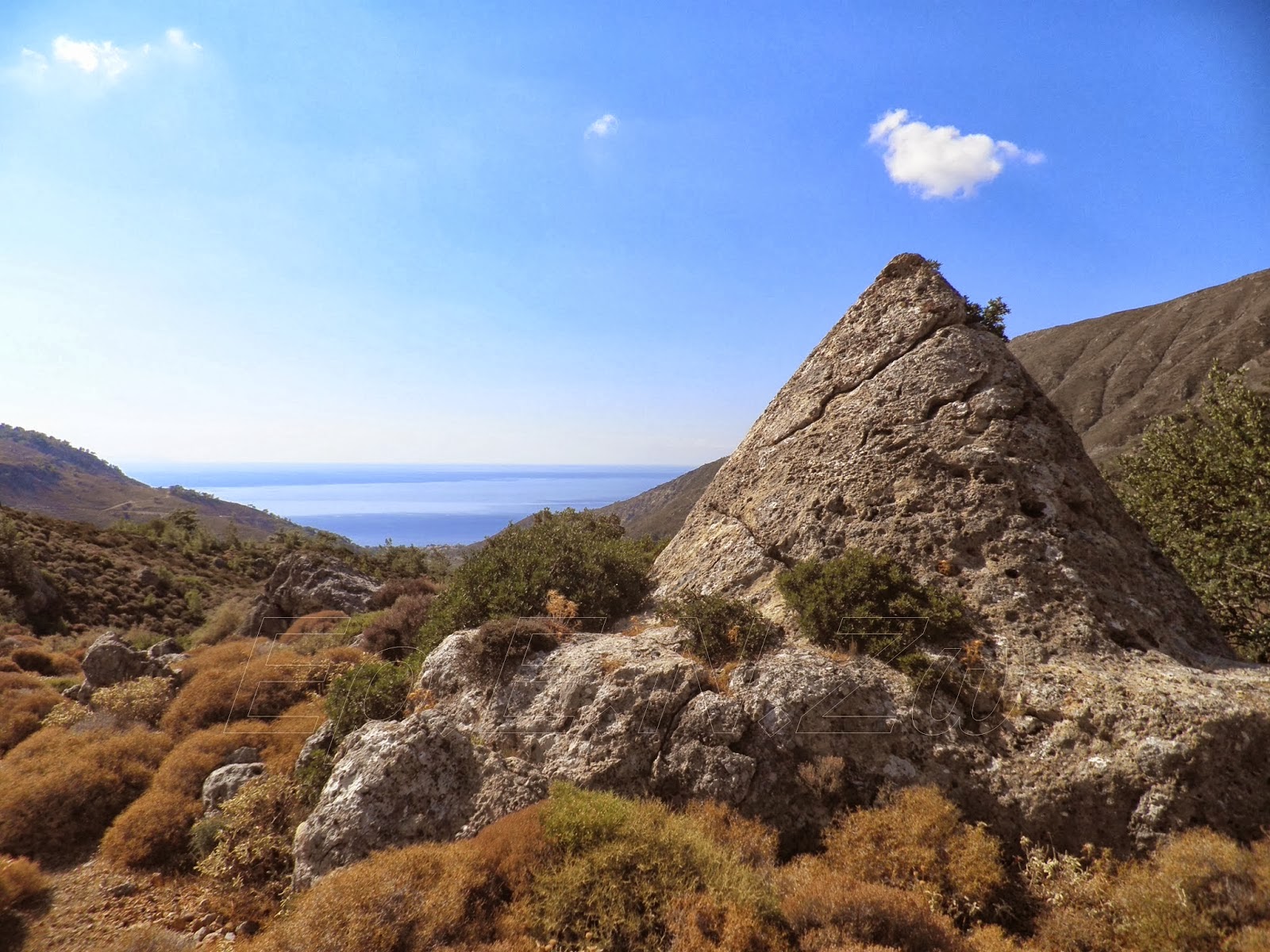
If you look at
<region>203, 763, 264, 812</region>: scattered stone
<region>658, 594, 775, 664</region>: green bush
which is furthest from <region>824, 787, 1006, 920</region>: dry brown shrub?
<region>203, 763, 264, 812</region>: scattered stone

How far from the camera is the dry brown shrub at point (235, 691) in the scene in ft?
37.9

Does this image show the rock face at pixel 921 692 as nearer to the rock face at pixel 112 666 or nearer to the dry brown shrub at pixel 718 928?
the dry brown shrub at pixel 718 928

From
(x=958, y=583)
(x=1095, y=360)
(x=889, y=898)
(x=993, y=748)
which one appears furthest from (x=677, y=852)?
(x=1095, y=360)

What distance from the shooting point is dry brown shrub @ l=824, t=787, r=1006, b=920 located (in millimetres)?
6180

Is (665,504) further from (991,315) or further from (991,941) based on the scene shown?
(991,941)

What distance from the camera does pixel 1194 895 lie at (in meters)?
5.52

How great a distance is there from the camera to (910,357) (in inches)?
468

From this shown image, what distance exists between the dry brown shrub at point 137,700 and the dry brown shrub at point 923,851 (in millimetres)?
13242

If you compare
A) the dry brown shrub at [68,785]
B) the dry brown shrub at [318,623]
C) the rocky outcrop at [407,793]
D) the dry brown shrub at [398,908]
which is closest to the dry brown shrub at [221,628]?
the dry brown shrub at [318,623]

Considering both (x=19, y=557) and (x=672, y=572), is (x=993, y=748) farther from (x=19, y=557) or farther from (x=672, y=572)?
(x=19, y=557)

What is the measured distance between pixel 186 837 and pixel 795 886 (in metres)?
8.21

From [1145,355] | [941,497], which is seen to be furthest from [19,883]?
[1145,355]

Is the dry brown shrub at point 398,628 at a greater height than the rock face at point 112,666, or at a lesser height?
greater

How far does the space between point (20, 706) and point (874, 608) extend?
16.6 metres
